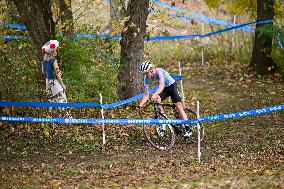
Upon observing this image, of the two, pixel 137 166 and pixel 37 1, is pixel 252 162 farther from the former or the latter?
pixel 37 1

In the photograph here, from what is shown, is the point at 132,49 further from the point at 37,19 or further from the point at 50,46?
the point at 50,46

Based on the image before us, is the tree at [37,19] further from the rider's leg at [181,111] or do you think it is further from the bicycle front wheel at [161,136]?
the rider's leg at [181,111]

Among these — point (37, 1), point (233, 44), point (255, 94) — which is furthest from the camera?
point (233, 44)

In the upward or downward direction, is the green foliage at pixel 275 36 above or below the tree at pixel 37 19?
below

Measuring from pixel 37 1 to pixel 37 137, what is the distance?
3.17 m

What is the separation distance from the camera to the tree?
11695 mm

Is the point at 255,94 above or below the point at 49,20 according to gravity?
below

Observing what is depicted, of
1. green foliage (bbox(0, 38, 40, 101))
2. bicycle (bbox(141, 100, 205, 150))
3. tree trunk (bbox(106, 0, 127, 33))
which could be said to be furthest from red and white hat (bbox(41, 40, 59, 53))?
bicycle (bbox(141, 100, 205, 150))

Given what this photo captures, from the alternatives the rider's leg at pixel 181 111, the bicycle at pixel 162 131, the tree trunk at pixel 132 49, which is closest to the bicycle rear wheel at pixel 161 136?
the bicycle at pixel 162 131

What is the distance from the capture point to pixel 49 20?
1212 centimetres

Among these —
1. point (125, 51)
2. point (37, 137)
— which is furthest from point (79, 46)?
point (37, 137)

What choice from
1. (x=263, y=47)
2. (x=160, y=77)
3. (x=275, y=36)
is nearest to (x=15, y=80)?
(x=160, y=77)

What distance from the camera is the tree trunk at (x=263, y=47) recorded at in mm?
17078

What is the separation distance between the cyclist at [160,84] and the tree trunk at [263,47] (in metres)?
7.43
